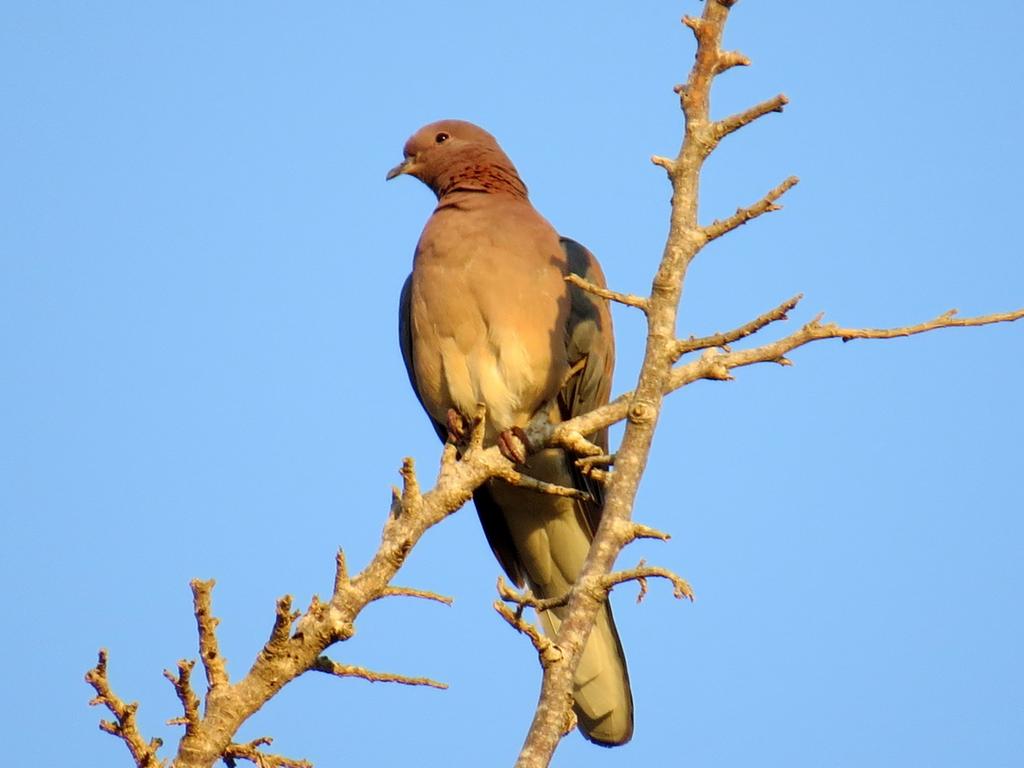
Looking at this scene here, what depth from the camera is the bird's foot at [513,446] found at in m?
4.84

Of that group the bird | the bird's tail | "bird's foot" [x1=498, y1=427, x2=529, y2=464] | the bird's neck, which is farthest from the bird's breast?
the bird's tail

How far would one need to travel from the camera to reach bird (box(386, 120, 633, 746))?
545cm

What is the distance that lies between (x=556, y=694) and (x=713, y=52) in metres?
1.86

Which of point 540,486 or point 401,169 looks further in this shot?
point 401,169

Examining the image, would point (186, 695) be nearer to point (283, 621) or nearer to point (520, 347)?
point (283, 621)

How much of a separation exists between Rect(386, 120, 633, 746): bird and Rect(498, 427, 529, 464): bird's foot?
42 centimetres

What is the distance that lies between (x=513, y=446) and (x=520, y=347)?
0.70 metres

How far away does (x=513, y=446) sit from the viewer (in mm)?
4867

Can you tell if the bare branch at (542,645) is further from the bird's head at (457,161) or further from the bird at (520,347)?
the bird's head at (457,161)

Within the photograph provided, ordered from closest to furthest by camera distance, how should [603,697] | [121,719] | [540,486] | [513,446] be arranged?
[121,719]
[540,486]
[513,446]
[603,697]

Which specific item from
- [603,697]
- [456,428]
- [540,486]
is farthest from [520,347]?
[603,697]

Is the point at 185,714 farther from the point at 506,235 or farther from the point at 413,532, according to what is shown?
the point at 506,235

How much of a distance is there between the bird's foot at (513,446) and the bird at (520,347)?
42cm

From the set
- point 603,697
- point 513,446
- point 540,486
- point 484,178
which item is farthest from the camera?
point 484,178
